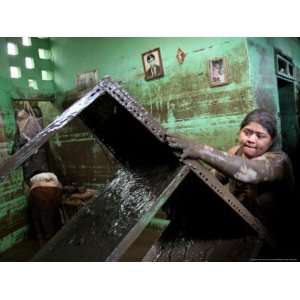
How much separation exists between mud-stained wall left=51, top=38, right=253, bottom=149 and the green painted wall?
9 centimetres

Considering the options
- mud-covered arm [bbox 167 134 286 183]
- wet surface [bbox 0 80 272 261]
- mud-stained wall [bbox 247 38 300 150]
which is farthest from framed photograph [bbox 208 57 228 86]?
wet surface [bbox 0 80 272 261]

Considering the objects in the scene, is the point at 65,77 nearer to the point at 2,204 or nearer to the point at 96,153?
the point at 96,153

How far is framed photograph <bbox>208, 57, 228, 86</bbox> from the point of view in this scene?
1502 millimetres

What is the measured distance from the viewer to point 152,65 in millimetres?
1611

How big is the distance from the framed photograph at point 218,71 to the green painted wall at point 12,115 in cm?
87

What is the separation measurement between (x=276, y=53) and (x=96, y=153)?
3.80 ft

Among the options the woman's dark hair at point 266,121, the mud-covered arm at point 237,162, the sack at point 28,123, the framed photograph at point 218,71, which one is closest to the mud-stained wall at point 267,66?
the framed photograph at point 218,71

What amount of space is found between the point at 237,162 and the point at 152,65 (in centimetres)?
85

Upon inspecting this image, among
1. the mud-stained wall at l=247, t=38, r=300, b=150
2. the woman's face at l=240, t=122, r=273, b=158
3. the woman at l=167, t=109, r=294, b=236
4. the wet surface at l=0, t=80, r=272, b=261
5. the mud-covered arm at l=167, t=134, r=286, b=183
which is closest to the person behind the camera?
the wet surface at l=0, t=80, r=272, b=261

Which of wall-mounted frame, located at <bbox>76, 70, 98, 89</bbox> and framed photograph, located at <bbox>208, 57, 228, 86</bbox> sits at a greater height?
wall-mounted frame, located at <bbox>76, 70, 98, 89</bbox>

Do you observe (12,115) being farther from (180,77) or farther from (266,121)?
Answer: (266,121)

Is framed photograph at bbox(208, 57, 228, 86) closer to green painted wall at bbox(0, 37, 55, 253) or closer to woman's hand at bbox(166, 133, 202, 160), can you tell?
woman's hand at bbox(166, 133, 202, 160)

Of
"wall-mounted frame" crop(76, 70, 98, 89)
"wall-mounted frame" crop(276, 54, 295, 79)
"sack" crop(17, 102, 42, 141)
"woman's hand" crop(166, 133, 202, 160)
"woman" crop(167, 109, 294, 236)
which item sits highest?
"wall-mounted frame" crop(76, 70, 98, 89)

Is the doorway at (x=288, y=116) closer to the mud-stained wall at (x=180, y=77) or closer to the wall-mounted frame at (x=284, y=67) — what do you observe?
the wall-mounted frame at (x=284, y=67)
